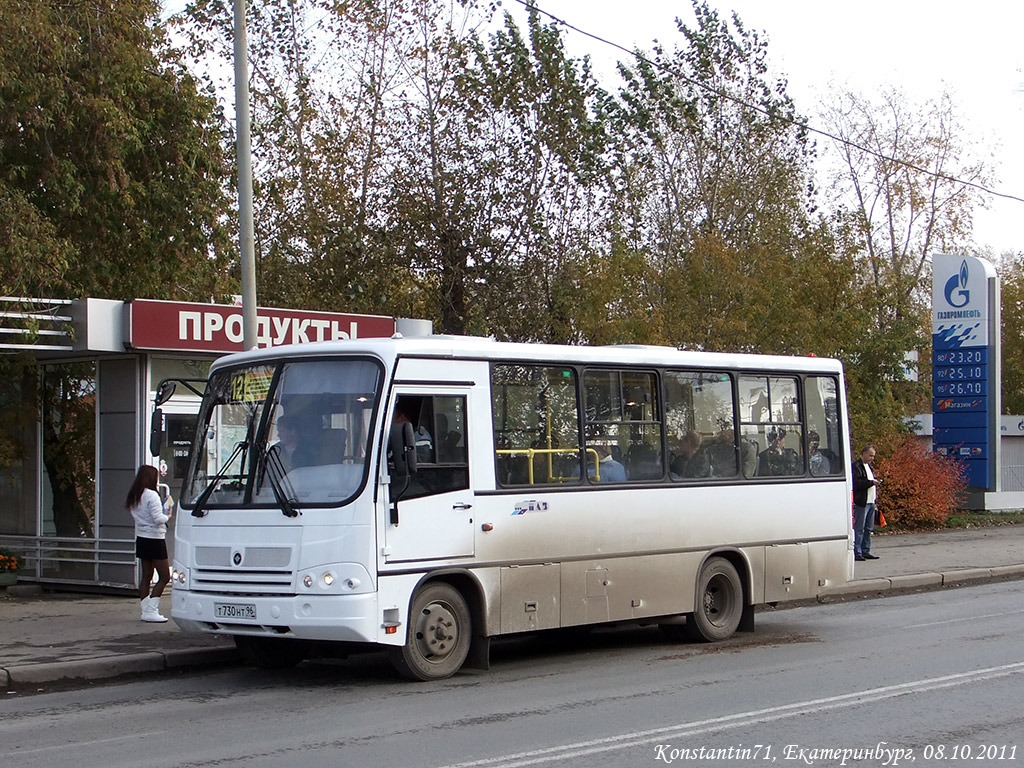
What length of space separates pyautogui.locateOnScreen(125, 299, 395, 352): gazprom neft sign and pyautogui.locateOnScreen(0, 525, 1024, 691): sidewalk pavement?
3214 millimetres

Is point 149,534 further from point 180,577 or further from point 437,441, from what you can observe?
point 437,441

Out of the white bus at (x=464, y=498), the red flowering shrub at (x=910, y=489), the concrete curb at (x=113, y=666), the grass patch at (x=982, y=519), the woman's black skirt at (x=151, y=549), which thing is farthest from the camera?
the grass patch at (x=982, y=519)

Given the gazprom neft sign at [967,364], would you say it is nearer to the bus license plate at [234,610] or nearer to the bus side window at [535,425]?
the bus side window at [535,425]

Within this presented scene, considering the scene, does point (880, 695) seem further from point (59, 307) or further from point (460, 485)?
point (59, 307)

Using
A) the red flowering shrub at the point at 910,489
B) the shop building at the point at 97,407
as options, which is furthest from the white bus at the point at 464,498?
the red flowering shrub at the point at 910,489

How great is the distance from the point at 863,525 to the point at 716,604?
350 inches

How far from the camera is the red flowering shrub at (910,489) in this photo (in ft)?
92.4

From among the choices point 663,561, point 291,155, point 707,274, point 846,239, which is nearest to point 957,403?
point 846,239

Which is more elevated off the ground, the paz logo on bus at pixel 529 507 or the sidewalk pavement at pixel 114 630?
the paz logo on bus at pixel 529 507

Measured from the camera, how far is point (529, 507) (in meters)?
11.2

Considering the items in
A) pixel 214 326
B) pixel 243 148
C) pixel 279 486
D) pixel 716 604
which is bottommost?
pixel 716 604

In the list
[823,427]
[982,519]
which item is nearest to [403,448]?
[823,427]

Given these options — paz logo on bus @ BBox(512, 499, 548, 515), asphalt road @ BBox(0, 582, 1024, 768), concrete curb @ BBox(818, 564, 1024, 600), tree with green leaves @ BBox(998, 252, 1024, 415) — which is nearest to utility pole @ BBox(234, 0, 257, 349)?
paz logo on bus @ BBox(512, 499, 548, 515)

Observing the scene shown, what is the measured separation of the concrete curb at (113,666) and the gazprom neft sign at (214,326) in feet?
13.4
